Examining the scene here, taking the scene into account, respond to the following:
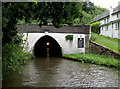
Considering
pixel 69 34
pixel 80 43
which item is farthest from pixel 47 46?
pixel 80 43

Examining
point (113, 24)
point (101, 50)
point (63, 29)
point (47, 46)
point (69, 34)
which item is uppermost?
point (113, 24)

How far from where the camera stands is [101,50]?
690 inches

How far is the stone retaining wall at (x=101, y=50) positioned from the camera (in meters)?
15.2

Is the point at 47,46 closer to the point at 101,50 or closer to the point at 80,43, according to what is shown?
the point at 80,43

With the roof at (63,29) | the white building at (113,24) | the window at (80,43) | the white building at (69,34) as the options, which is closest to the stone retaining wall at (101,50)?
the white building at (69,34)

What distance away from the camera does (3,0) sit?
395cm

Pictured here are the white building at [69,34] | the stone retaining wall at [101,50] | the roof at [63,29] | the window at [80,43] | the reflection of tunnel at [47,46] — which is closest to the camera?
the stone retaining wall at [101,50]

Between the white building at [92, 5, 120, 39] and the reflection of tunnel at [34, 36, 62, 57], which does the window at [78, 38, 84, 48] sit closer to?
the reflection of tunnel at [34, 36, 62, 57]

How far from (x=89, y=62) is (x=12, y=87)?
30.0ft

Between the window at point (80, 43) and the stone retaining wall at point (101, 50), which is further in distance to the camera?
the window at point (80, 43)

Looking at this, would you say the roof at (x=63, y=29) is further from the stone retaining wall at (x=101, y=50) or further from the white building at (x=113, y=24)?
the white building at (x=113, y=24)

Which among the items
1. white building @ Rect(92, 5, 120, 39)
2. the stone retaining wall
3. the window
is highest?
white building @ Rect(92, 5, 120, 39)

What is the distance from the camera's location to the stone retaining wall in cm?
1524

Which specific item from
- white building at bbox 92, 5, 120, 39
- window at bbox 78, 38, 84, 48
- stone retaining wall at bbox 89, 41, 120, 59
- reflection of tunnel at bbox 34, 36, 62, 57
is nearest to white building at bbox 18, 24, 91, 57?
window at bbox 78, 38, 84, 48
